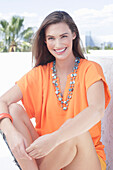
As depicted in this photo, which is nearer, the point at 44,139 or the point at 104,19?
the point at 44,139

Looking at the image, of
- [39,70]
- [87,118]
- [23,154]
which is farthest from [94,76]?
[23,154]

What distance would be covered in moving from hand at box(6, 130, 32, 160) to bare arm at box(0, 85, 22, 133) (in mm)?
55

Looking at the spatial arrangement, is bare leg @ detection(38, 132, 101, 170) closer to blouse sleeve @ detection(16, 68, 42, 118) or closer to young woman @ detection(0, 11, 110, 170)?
young woman @ detection(0, 11, 110, 170)

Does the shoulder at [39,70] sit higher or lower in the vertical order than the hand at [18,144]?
higher

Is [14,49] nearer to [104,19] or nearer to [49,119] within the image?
[49,119]

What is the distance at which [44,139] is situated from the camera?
122cm

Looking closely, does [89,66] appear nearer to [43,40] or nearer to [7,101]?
[43,40]

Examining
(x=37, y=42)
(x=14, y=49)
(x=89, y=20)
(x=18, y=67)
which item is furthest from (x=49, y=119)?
(x=89, y=20)

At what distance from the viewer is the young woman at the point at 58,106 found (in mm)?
1271

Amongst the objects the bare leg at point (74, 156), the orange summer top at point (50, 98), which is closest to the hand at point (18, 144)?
the bare leg at point (74, 156)

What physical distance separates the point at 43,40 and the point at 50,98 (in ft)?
1.08

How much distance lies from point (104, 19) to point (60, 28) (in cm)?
8655

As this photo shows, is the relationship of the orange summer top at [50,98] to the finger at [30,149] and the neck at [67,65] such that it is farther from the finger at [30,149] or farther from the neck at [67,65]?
the finger at [30,149]

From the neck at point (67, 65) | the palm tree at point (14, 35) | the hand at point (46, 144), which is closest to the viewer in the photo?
the hand at point (46, 144)
